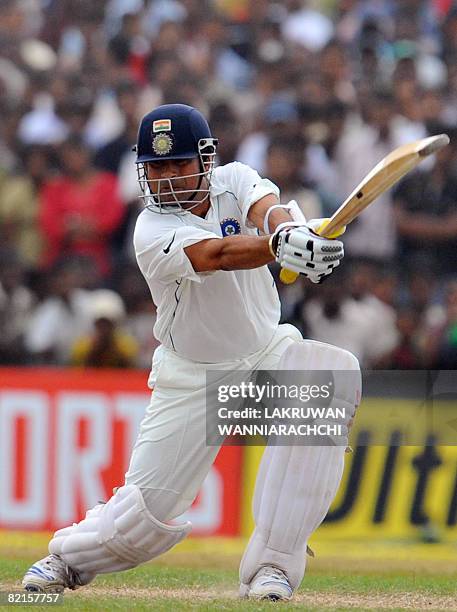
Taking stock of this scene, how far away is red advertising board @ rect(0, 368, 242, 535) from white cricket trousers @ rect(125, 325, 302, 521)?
2.53 metres

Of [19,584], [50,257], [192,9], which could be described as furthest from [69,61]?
[19,584]

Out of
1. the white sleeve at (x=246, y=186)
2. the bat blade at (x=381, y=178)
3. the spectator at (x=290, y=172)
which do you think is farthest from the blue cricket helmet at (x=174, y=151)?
the spectator at (x=290, y=172)

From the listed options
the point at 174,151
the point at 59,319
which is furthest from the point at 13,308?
the point at 174,151

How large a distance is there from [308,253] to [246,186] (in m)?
0.85

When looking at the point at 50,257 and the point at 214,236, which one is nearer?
the point at 214,236

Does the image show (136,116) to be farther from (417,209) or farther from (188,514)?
(188,514)

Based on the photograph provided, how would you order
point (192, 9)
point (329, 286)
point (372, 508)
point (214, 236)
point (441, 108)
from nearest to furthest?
point (214, 236)
point (372, 508)
point (329, 286)
point (441, 108)
point (192, 9)

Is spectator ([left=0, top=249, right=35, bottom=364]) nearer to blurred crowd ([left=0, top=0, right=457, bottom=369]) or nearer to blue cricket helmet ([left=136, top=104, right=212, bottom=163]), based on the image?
blurred crowd ([left=0, top=0, right=457, bottom=369])

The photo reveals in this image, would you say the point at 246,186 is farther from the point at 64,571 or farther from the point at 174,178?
the point at 64,571

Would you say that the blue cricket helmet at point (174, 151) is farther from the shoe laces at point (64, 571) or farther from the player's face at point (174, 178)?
the shoe laces at point (64, 571)

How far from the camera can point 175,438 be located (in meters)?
5.15

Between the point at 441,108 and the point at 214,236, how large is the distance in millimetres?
5120

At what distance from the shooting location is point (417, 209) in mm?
9305

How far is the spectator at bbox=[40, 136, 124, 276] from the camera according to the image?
388 inches
